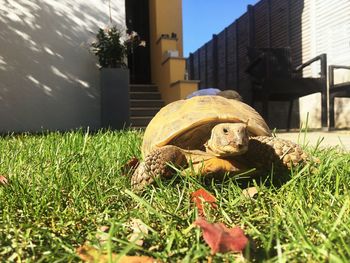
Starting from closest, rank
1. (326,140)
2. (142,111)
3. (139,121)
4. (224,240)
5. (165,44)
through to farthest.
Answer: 1. (224,240)
2. (326,140)
3. (139,121)
4. (142,111)
5. (165,44)

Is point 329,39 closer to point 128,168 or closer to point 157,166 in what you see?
point 128,168

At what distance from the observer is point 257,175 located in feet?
6.27

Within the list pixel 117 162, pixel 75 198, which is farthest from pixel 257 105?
pixel 75 198

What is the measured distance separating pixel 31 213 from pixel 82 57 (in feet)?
20.9

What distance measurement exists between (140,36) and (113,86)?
297 cm

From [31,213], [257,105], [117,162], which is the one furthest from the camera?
[257,105]

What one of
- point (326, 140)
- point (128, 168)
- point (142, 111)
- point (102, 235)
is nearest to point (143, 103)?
point (142, 111)

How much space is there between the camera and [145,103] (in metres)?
8.12

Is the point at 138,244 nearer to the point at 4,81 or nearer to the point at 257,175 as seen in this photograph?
the point at 257,175

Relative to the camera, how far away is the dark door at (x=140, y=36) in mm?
9359

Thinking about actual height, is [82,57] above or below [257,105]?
above

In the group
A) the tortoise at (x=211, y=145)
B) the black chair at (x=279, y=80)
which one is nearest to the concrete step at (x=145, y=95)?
the black chair at (x=279, y=80)

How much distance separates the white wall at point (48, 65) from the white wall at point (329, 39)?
15.3 ft

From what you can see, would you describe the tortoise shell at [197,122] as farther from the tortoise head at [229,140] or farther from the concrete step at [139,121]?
the concrete step at [139,121]
